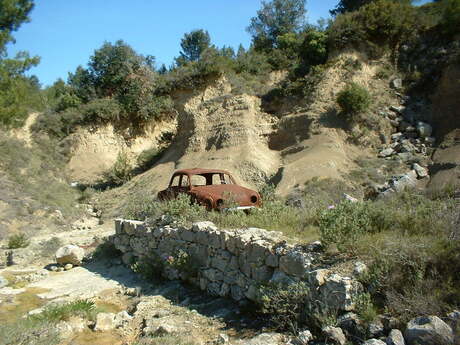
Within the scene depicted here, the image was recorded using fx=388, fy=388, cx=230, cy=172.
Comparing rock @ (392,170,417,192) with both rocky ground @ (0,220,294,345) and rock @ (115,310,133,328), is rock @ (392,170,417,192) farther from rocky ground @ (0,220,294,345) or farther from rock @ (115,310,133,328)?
rock @ (115,310,133,328)

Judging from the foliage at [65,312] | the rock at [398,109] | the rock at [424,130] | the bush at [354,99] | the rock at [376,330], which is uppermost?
the bush at [354,99]

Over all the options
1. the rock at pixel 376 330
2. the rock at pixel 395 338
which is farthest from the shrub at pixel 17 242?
the rock at pixel 395 338

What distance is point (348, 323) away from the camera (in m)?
4.51

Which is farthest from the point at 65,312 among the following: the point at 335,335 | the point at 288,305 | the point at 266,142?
the point at 266,142

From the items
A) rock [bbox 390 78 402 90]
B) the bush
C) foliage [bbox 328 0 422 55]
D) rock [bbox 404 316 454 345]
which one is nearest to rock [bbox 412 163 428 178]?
the bush

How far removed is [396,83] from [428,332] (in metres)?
18.9

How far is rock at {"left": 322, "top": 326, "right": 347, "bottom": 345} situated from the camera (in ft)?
14.2

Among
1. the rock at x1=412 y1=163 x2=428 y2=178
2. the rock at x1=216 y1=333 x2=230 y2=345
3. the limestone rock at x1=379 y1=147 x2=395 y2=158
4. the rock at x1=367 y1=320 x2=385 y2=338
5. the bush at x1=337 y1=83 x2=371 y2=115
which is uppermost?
the bush at x1=337 y1=83 x2=371 y2=115

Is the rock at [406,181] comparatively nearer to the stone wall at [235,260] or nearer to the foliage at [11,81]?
the stone wall at [235,260]

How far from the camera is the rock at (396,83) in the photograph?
2012cm

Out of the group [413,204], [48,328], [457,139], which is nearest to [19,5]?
[48,328]

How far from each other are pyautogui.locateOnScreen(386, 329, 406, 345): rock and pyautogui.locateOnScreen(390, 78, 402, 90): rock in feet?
60.8

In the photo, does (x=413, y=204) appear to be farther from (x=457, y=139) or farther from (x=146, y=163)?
(x=146, y=163)

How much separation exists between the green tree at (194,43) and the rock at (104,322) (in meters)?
40.5
